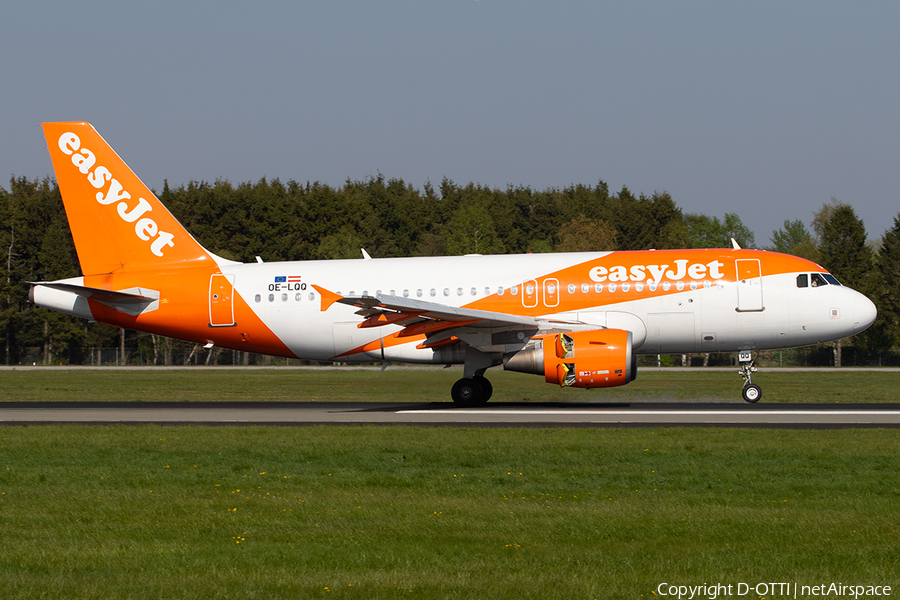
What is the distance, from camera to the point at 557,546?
8.27 m

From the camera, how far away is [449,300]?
24359 millimetres

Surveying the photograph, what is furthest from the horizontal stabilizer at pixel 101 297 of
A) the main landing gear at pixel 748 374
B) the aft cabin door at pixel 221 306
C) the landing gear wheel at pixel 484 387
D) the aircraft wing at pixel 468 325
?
the main landing gear at pixel 748 374

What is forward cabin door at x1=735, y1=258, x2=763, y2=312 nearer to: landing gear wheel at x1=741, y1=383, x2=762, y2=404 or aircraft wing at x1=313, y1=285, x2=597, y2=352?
landing gear wheel at x1=741, y1=383, x2=762, y2=404

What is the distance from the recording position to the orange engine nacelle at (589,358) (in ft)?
70.8

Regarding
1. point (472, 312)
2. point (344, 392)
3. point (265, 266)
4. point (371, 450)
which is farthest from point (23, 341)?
point (371, 450)

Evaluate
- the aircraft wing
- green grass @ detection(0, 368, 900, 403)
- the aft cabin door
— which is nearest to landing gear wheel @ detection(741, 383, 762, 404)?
green grass @ detection(0, 368, 900, 403)

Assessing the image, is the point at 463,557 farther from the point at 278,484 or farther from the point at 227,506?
the point at 278,484

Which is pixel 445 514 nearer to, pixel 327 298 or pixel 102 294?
pixel 327 298

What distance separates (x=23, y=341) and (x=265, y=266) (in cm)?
6003

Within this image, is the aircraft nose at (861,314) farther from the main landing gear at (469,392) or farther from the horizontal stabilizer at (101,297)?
the horizontal stabilizer at (101,297)

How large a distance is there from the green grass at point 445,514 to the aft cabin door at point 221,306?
29.8 feet

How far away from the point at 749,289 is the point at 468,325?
7406 millimetres

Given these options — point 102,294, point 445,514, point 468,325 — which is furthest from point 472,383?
point 445,514

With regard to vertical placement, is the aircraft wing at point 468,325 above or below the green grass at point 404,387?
above
